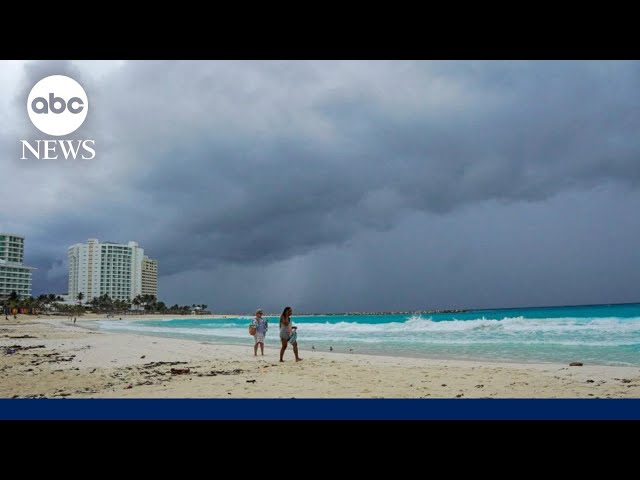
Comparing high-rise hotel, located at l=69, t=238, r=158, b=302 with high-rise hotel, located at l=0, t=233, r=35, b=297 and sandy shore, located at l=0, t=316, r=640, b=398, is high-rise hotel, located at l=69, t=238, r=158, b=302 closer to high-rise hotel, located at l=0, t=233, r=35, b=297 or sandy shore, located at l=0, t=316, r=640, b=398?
high-rise hotel, located at l=0, t=233, r=35, b=297

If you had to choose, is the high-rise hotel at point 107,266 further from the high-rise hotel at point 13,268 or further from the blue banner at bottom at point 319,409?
the blue banner at bottom at point 319,409

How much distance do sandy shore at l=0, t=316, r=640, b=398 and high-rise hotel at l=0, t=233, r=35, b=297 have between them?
1508 centimetres

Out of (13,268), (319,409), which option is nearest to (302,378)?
(319,409)

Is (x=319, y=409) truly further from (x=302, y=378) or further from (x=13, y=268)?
(x=13, y=268)

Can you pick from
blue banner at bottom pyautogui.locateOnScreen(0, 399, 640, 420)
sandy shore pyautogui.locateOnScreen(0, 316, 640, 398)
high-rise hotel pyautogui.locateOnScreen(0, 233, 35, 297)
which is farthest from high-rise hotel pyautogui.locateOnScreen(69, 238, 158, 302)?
blue banner at bottom pyautogui.locateOnScreen(0, 399, 640, 420)

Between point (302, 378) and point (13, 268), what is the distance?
79.1 feet

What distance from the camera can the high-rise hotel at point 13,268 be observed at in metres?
21.3

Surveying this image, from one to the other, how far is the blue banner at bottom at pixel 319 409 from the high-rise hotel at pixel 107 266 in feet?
43.5
